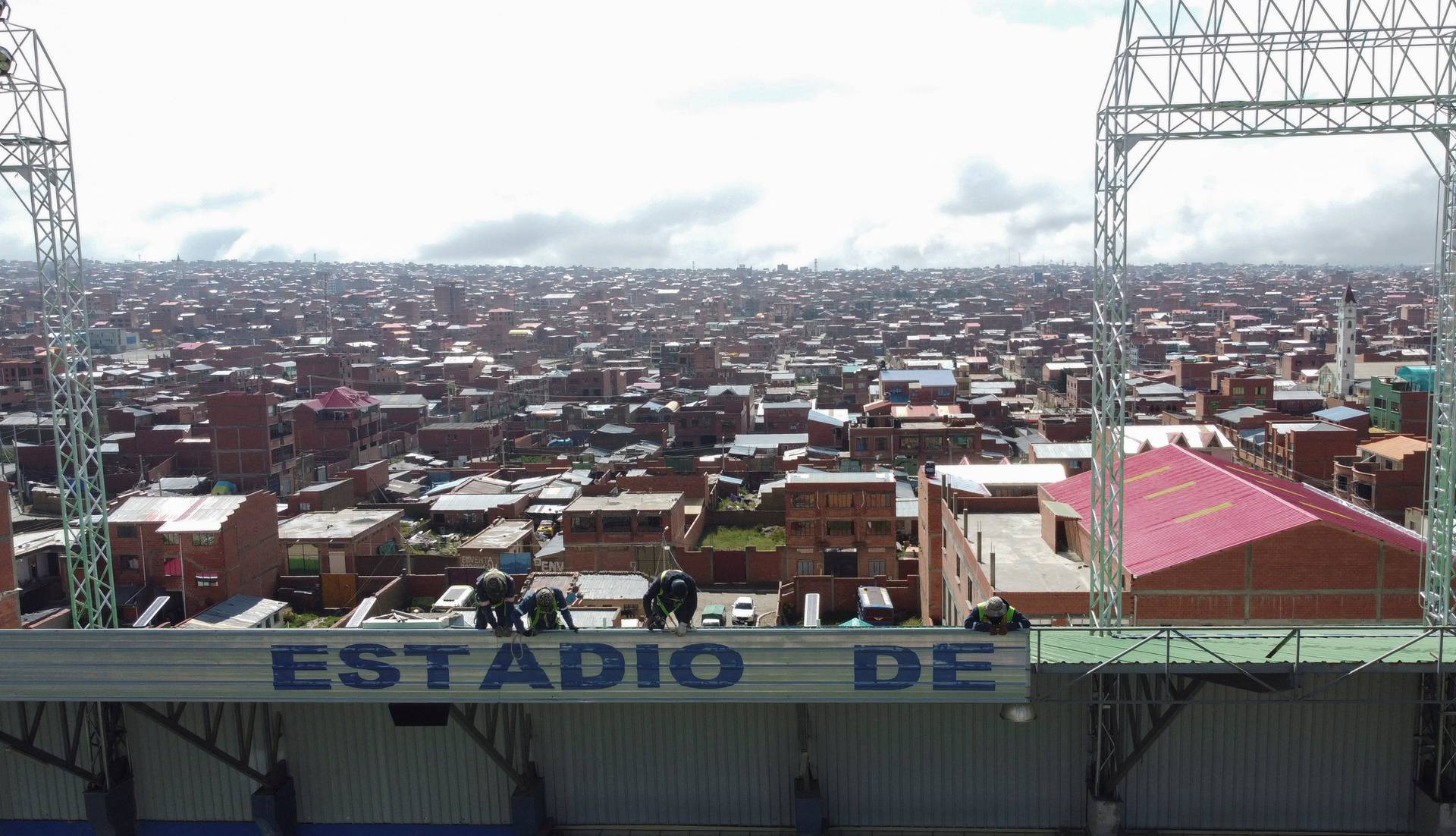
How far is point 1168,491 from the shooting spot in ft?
67.4

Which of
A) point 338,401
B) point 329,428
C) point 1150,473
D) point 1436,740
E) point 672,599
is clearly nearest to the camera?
point 672,599

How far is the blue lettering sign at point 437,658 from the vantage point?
9891 millimetres

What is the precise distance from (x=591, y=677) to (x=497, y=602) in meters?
1.14

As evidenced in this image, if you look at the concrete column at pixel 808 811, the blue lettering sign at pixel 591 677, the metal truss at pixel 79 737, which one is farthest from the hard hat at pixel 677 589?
the metal truss at pixel 79 737

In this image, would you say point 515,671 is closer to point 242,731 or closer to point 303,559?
point 242,731

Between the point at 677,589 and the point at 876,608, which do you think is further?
the point at 876,608

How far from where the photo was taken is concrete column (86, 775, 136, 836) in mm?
11078

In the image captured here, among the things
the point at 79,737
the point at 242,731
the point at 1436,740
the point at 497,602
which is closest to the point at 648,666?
the point at 497,602

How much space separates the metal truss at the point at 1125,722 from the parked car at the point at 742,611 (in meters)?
15.6

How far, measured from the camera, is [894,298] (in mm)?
191750

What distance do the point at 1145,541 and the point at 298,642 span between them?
14.3 m

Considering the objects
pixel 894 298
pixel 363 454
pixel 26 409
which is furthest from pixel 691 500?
pixel 894 298

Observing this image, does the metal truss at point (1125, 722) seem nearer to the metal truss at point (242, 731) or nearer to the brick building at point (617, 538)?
the metal truss at point (242, 731)

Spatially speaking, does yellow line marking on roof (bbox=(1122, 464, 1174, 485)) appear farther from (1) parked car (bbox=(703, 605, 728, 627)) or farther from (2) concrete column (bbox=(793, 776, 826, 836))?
(2) concrete column (bbox=(793, 776, 826, 836))
